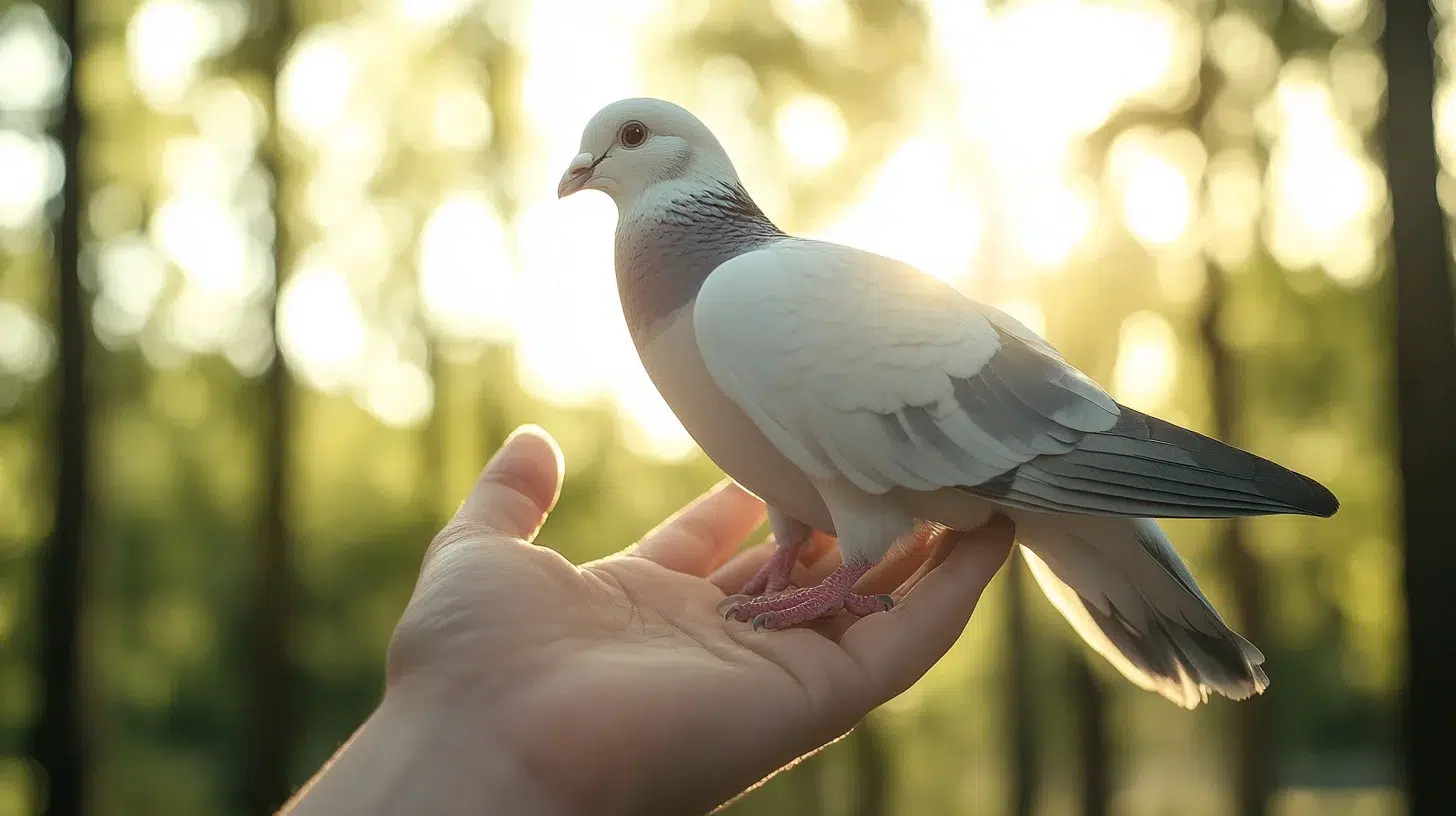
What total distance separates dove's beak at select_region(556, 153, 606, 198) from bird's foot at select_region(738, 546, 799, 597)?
99 cm

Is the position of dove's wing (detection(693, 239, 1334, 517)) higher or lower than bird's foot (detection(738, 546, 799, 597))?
higher

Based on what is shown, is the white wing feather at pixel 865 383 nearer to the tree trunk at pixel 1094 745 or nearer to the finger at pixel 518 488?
the finger at pixel 518 488

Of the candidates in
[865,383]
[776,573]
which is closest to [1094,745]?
[776,573]

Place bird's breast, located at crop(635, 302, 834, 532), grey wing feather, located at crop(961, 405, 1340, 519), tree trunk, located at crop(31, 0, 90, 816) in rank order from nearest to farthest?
1. grey wing feather, located at crop(961, 405, 1340, 519)
2. bird's breast, located at crop(635, 302, 834, 532)
3. tree trunk, located at crop(31, 0, 90, 816)

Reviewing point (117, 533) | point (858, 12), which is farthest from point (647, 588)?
point (117, 533)

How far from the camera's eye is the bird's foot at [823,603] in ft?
6.26

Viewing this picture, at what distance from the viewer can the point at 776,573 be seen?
2340 mm

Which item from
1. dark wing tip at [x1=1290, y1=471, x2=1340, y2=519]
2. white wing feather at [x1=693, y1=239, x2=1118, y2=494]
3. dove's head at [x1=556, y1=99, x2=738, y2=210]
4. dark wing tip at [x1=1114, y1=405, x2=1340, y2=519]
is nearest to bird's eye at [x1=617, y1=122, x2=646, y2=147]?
dove's head at [x1=556, y1=99, x2=738, y2=210]

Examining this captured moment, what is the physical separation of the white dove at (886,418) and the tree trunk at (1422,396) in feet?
7.37

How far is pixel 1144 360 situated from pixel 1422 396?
75.5 inches

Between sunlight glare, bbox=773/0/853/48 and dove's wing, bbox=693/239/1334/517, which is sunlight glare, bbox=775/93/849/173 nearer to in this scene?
sunlight glare, bbox=773/0/853/48

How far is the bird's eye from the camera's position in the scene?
2.19 meters

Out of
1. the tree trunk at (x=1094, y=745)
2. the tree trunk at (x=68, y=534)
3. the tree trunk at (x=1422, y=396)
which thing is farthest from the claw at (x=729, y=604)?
the tree trunk at (x=68, y=534)

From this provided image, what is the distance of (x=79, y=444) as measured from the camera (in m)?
5.52
